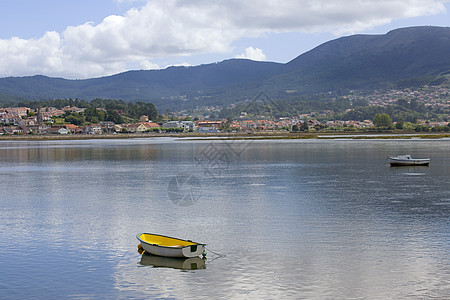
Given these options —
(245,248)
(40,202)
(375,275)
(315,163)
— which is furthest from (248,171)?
(375,275)

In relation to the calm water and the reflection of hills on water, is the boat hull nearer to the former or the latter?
the calm water

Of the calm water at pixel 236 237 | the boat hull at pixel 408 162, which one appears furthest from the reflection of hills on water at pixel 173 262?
the boat hull at pixel 408 162

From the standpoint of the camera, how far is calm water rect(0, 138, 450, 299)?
533 inches

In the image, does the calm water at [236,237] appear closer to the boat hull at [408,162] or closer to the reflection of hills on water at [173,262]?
the reflection of hills on water at [173,262]

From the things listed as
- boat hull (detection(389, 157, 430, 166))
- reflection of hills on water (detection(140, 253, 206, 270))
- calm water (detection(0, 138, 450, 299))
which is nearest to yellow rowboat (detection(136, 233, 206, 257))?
reflection of hills on water (detection(140, 253, 206, 270))

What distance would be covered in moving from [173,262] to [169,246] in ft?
1.68

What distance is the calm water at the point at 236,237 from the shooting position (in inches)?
533

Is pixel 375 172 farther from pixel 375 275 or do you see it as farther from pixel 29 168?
pixel 29 168

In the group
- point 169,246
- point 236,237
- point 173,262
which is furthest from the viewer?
point 236,237

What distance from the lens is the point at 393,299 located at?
40.7 ft

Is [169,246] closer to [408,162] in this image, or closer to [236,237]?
[236,237]

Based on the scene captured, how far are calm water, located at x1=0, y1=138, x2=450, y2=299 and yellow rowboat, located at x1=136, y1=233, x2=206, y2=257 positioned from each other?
36cm

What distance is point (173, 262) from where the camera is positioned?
15.8 metres

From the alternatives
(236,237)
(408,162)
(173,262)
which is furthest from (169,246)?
(408,162)
